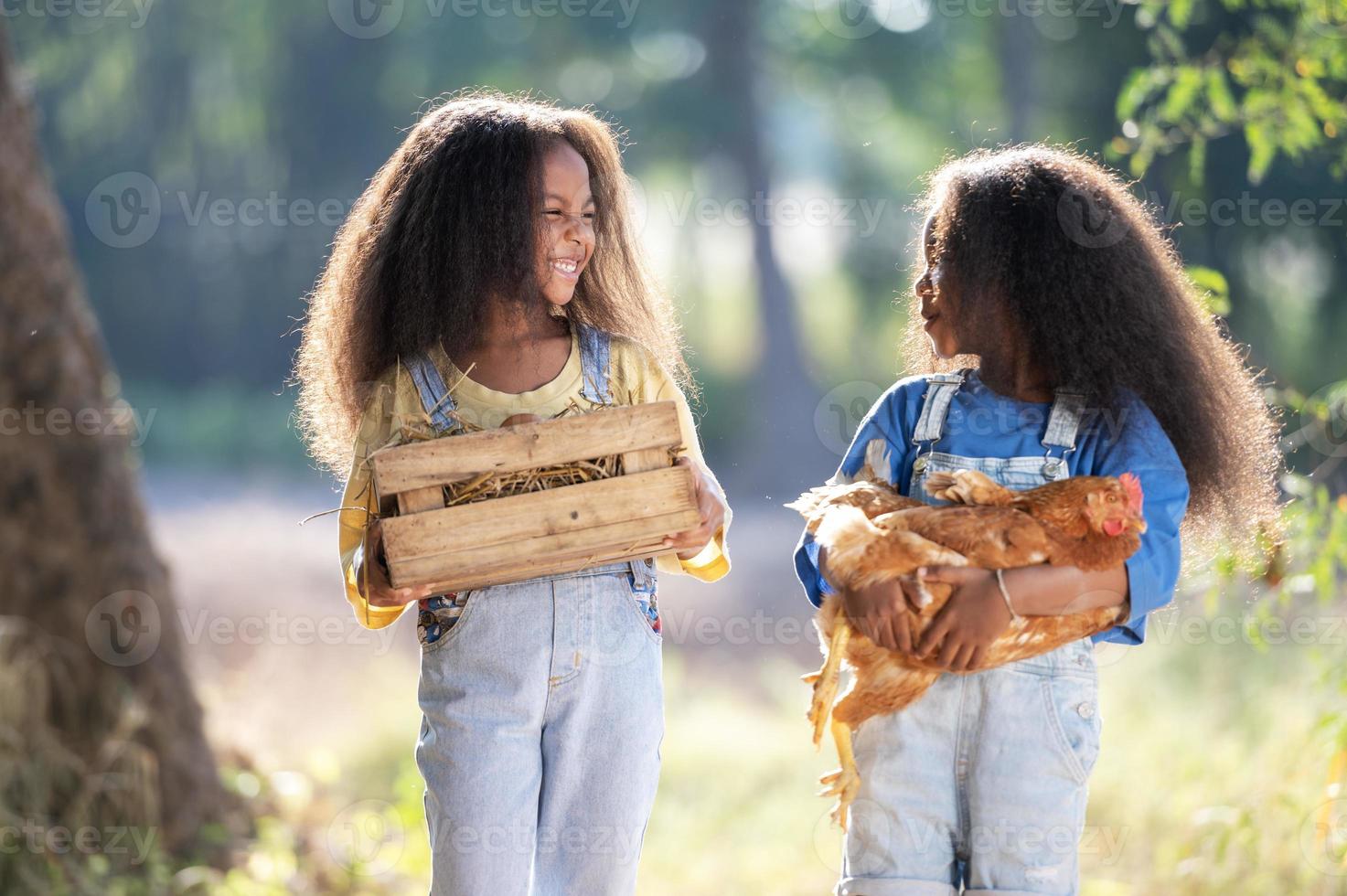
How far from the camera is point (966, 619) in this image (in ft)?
6.99

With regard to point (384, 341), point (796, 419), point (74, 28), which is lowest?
point (796, 419)

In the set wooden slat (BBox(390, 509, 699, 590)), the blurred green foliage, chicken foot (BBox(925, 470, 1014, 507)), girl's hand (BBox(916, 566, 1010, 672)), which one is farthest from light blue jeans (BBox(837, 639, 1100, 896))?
the blurred green foliage

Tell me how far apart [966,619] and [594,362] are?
2.82 ft

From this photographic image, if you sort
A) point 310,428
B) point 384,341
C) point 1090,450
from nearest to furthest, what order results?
point 1090,450, point 384,341, point 310,428

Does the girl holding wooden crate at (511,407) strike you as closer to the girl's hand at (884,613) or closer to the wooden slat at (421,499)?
the wooden slat at (421,499)

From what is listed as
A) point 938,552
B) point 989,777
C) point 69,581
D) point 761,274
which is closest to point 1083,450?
point 938,552

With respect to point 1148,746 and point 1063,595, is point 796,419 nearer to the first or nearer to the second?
point 1148,746

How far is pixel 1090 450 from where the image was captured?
7.56ft

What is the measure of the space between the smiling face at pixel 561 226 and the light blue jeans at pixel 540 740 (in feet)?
1.84

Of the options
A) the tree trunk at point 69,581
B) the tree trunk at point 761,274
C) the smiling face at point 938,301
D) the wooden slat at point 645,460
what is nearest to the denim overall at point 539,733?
the wooden slat at point 645,460

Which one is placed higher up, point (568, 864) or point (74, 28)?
point (74, 28)

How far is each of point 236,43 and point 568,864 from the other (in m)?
16.9

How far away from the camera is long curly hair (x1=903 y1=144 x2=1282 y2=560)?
7.62ft

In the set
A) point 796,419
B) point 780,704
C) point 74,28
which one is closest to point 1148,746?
point 780,704
